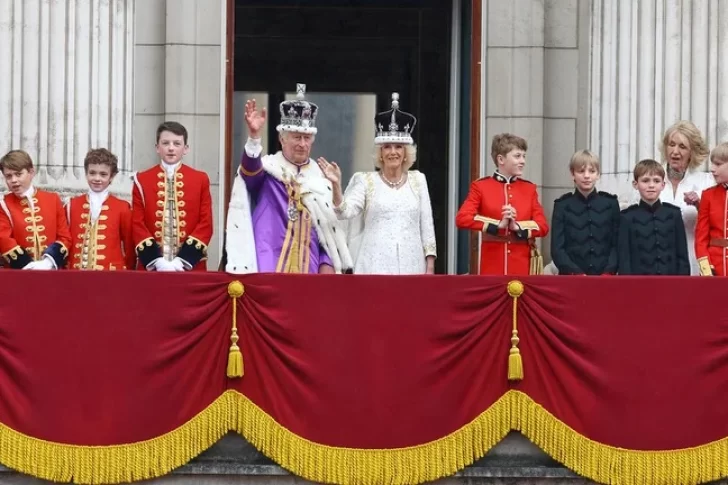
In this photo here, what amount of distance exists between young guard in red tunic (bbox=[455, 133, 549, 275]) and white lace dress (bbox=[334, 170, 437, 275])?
11.4 inches

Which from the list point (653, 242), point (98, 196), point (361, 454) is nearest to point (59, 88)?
point (98, 196)

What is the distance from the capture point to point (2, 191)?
13.9 meters

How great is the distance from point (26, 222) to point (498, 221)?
3047 mm

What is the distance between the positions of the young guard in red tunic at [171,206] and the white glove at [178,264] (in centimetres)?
6

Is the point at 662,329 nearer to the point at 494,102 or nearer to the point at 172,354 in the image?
the point at 172,354

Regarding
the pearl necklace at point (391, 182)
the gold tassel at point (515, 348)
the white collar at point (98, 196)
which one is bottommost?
the gold tassel at point (515, 348)

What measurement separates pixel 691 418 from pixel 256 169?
10.4ft

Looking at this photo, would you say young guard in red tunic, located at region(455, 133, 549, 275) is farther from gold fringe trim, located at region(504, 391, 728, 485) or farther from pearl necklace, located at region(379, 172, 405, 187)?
gold fringe trim, located at region(504, 391, 728, 485)

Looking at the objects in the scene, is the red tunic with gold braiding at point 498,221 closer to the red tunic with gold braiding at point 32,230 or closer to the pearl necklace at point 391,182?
the pearl necklace at point 391,182

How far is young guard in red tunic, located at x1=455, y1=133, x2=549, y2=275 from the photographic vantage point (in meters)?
12.8

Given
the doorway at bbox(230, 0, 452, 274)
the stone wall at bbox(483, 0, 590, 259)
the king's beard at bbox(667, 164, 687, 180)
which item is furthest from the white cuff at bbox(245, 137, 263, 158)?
the doorway at bbox(230, 0, 452, 274)

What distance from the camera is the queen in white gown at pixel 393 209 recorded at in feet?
42.1

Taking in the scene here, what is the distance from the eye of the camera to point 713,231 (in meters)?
12.5

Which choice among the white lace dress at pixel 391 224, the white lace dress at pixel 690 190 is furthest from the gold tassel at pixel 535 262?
the white lace dress at pixel 690 190
